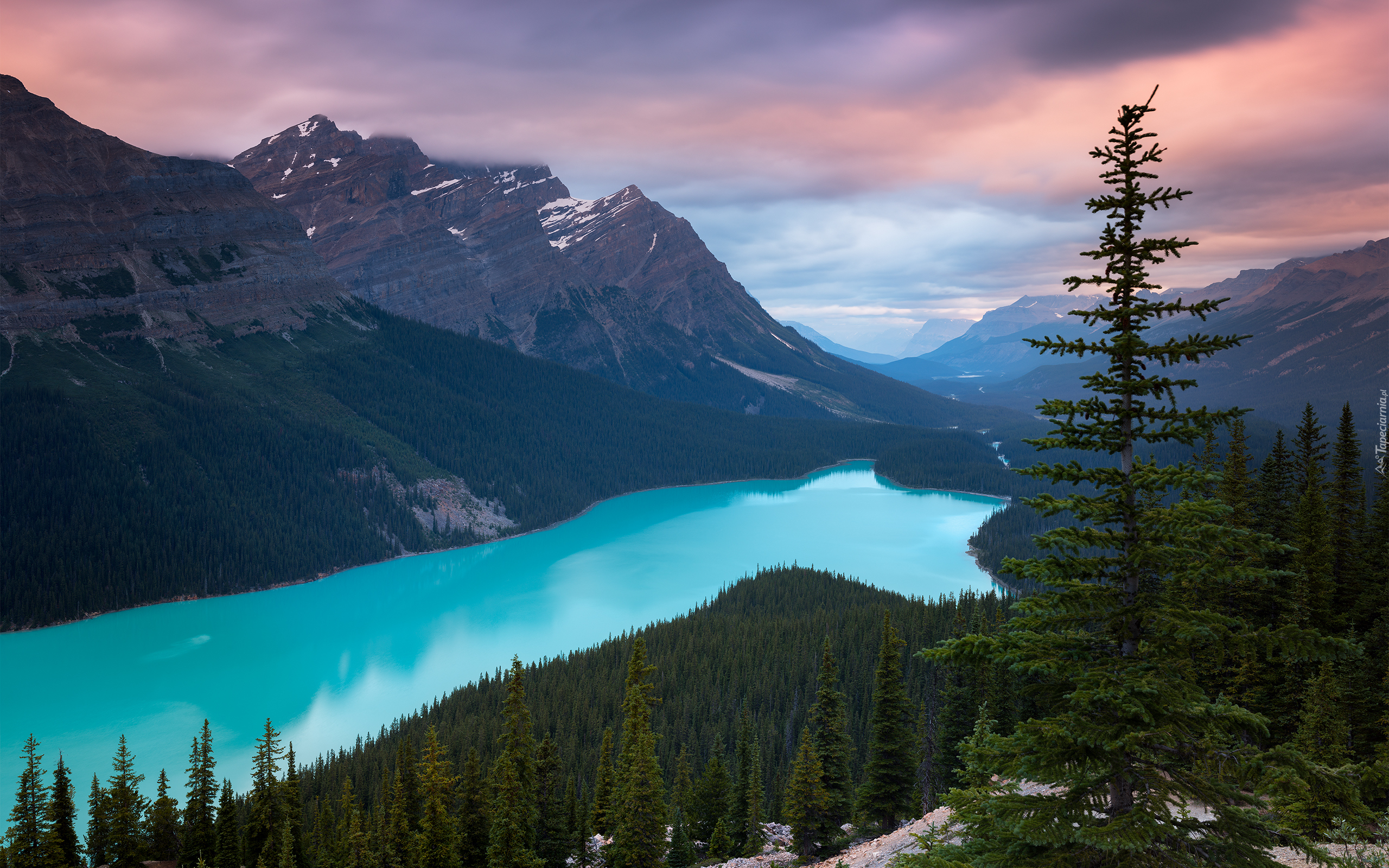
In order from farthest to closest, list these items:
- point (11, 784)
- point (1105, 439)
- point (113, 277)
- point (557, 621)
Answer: point (113, 277) → point (557, 621) → point (11, 784) → point (1105, 439)

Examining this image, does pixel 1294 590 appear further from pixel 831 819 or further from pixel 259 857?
pixel 259 857

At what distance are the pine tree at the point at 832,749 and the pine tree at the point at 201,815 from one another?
111ft

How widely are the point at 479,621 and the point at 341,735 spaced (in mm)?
39836

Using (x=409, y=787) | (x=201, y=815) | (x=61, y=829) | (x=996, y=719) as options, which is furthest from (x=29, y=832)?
(x=996, y=719)

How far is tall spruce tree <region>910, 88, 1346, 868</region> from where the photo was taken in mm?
11328

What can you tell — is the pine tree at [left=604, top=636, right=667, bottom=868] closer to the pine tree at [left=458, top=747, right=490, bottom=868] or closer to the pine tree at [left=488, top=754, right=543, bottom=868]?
the pine tree at [left=488, top=754, right=543, bottom=868]

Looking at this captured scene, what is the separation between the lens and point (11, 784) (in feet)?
215

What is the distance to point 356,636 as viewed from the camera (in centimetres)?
11194

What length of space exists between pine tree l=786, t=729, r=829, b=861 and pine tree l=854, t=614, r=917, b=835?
392cm

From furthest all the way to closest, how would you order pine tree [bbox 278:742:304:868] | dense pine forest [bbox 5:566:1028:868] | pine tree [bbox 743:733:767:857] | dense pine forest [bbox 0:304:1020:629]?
1. dense pine forest [bbox 0:304:1020:629]
2. pine tree [bbox 743:733:767:857]
3. pine tree [bbox 278:742:304:868]
4. dense pine forest [bbox 5:566:1028:868]

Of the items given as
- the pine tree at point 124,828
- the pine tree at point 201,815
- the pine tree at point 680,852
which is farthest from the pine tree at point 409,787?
the pine tree at point 124,828

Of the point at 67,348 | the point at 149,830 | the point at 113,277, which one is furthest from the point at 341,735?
the point at 113,277

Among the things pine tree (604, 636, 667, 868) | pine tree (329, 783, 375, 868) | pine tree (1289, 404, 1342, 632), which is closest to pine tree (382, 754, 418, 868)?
pine tree (329, 783, 375, 868)

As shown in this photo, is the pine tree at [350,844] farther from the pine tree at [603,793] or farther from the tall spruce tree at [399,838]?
the pine tree at [603,793]
